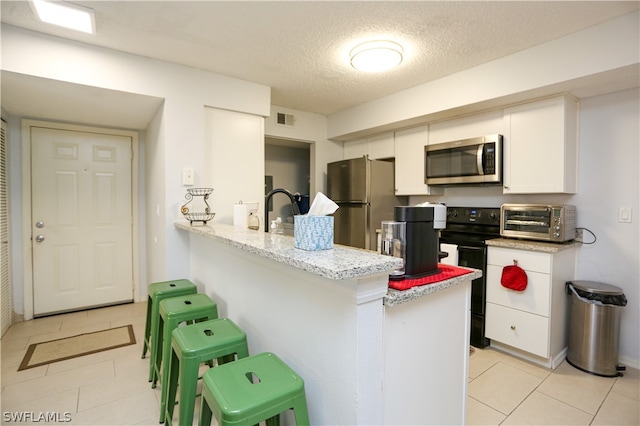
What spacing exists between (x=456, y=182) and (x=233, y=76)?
7.94ft

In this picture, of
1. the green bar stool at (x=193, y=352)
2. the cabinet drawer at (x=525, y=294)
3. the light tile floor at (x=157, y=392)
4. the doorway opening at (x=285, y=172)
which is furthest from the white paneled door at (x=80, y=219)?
the cabinet drawer at (x=525, y=294)

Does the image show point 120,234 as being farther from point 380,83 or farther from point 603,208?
point 603,208

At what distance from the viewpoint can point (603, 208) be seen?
258 cm

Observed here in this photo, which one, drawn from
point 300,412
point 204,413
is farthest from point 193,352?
point 300,412

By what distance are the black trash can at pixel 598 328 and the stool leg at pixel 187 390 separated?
279cm

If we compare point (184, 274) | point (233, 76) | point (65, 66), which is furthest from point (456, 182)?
point (65, 66)

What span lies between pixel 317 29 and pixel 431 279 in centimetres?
182

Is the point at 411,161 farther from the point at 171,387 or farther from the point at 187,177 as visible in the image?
the point at 171,387

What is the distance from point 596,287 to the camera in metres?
2.43

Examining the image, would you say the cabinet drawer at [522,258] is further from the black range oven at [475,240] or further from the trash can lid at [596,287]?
the trash can lid at [596,287]

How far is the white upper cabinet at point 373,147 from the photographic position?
3873 millimetres

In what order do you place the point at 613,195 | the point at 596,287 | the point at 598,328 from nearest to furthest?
the point at 598,328 → the point at 596,287 → the point at 613,195

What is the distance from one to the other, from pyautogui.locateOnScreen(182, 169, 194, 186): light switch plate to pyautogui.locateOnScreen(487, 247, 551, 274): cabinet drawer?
2.71 meters

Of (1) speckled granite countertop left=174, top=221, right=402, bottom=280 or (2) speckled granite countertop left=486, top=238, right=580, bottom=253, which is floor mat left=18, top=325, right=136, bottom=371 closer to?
(1) speckled granite countertop left=174, top=221, right=402, bottom=280
